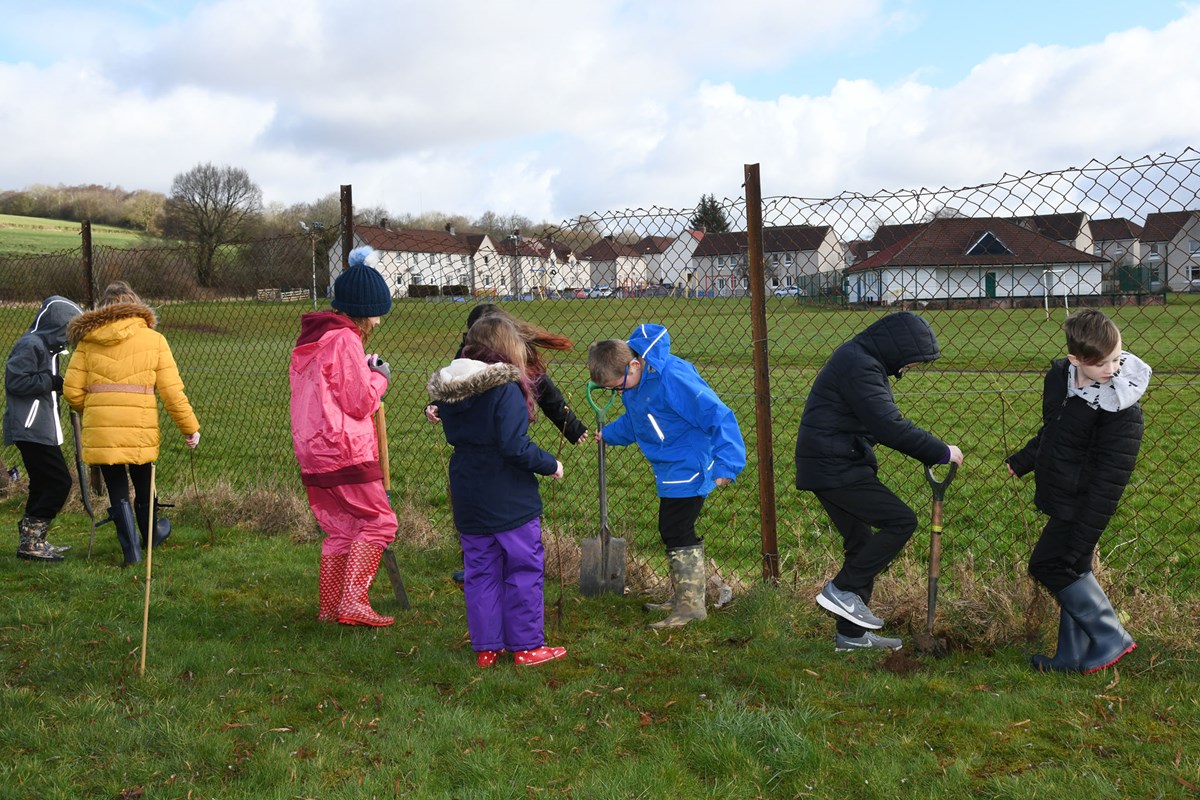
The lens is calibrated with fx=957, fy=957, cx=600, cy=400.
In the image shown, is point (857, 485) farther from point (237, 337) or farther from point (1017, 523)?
point (237, 337)

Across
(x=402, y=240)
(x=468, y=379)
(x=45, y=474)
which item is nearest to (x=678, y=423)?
(x=468, y=379)

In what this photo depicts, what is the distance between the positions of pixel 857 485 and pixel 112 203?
59149 mm

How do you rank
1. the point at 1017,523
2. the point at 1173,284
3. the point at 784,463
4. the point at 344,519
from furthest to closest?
the point at 784,463
the point at 1017,523
the point at 344,519
the point at 1173,284

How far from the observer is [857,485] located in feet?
13.8

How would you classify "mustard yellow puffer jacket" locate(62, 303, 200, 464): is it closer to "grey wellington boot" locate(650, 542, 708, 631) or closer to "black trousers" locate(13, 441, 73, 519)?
"black trousers" locate(13, 441, 73, 519)

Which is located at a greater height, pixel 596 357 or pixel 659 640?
pixel 596 357

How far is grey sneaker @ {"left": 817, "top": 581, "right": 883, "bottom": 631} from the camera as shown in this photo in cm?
423

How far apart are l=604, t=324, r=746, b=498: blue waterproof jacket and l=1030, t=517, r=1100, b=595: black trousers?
4.35ft

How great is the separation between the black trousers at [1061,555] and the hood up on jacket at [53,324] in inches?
234

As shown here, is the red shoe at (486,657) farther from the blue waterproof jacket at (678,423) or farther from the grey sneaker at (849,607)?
the grey sneaker at (849,607)

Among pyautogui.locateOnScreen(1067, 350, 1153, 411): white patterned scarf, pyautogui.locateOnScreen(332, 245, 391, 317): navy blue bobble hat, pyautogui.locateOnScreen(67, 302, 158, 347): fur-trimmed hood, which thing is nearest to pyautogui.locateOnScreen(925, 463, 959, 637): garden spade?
pyautogui.locateOnScreen(1067, 350, 1153, 411): white patterned scarf

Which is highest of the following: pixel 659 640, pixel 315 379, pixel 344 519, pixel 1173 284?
pixel 1173 284

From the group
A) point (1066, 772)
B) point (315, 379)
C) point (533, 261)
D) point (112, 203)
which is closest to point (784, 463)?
point (533, 261)

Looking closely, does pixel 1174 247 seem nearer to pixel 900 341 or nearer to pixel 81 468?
pixel 900 341
